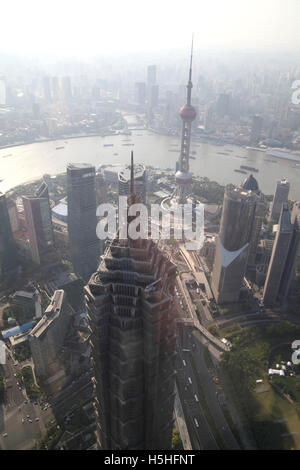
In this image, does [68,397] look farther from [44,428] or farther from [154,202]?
[154,202]

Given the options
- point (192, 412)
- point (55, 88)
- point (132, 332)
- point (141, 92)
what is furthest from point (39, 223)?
point (141, 92)

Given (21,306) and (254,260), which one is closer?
(21,306)

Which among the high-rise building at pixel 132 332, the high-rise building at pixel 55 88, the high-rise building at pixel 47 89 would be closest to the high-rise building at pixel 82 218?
the high-rise building at pixel 132 332

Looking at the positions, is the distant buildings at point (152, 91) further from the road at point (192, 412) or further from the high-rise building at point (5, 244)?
the road at point (192, 412)

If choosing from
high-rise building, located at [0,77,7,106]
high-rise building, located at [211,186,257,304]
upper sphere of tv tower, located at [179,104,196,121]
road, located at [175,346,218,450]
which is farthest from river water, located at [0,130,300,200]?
road, located at [175,346,218,450]

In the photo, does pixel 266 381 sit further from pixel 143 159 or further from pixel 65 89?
pixel 65 89

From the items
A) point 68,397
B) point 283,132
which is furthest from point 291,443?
point 283,132
